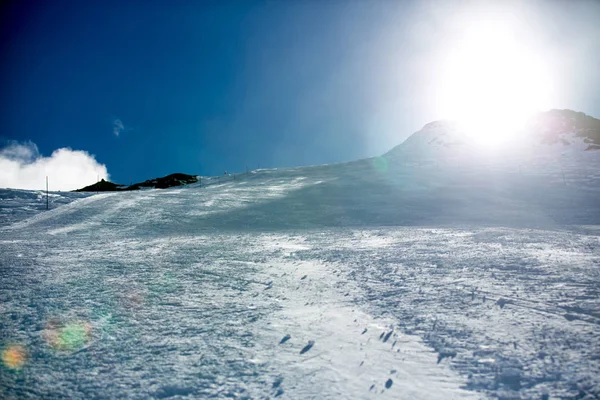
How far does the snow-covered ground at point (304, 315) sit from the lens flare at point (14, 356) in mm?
20

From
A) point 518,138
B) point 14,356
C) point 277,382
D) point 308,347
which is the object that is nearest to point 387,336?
point 308,347

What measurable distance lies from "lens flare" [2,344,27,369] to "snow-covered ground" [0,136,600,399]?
2cm

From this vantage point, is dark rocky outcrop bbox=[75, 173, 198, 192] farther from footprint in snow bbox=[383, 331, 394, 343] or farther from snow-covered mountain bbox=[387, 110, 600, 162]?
footprint in snow bbox=[383, 331, 394, 343]

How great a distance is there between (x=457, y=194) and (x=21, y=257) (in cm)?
2183

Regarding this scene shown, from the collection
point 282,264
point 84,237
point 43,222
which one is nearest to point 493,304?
point 282,264

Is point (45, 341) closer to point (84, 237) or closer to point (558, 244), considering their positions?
point (84, 237)

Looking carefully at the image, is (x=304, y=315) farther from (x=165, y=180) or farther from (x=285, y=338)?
(x=165, y=180)

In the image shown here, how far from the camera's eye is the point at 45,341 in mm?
3887

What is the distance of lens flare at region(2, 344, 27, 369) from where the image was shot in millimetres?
3423

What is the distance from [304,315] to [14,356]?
321 centimetres

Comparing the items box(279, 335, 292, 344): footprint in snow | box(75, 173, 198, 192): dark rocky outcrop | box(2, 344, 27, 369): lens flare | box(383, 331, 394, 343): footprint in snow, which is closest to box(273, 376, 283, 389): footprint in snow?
box(279, 335, 292, 344): footprint in snow

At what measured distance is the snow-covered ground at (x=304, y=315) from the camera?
3.15m

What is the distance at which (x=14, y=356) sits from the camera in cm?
357

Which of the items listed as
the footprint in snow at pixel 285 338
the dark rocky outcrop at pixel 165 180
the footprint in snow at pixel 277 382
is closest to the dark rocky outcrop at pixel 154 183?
the dark rocky outcrop at pixel 165 180
